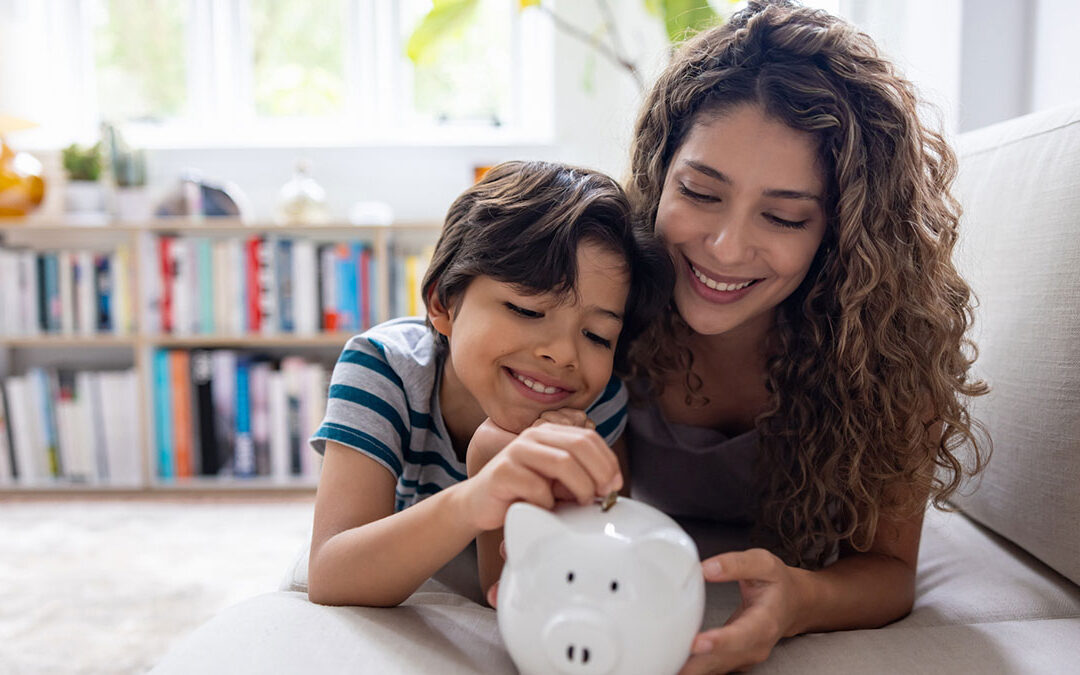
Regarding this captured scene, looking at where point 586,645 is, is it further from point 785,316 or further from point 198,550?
point 198,550

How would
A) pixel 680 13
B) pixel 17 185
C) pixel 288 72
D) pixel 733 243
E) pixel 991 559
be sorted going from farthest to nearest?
pixel 288 72 < pixel 17 185 < pixel 680 13 < pixel 991 559 < pixel 733 243

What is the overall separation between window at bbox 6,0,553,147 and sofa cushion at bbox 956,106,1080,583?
2.14 meters

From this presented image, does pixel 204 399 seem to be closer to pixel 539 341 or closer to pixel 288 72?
pixel 288 72

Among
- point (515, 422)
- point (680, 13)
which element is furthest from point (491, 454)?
point (680, 13)

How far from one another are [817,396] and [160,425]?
226 cm

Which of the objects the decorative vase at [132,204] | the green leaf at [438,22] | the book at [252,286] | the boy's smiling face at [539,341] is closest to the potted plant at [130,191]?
the decorative vase at [132,204]

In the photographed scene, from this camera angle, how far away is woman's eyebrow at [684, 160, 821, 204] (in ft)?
2.95

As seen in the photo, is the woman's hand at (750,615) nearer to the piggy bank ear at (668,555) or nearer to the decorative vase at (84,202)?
the piggy bank ear at (668,555)

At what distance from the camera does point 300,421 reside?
2.64m

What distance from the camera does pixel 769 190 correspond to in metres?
0.90

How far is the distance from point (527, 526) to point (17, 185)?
264 centimetres

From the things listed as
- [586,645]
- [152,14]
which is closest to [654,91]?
[586,645]

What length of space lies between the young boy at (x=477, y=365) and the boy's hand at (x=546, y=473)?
0.02 metres

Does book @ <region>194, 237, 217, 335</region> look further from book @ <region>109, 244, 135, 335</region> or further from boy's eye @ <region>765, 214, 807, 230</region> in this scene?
boy's eye @ <region>765, 214, 807, 230</region>
